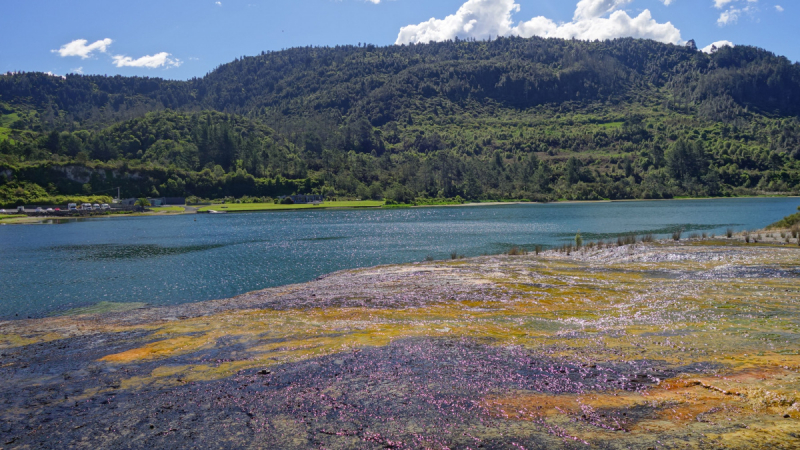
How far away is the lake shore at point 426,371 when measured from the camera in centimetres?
956

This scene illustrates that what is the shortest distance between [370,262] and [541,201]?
137676 mm

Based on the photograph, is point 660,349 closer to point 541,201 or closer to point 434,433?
point 434,433

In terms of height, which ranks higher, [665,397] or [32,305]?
[665,397]

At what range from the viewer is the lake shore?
9562 mm

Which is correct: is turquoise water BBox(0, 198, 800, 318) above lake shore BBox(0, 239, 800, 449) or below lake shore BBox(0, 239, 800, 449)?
below

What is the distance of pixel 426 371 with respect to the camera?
1287 cm

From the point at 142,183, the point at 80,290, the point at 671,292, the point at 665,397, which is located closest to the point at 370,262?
the point at 80,290

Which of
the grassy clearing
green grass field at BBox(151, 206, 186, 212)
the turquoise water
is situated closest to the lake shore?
the turquoise water

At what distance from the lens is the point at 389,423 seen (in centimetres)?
998

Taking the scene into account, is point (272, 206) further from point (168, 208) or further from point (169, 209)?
point (168, 208)

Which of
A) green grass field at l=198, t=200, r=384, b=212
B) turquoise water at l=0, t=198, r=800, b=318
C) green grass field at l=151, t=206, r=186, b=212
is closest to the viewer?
turquoise water at l=0, t=198, r=800, b=318

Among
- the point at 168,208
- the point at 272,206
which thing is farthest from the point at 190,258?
the point at 272,206

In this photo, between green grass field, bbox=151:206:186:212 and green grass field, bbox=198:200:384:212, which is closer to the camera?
green grass field, bbox=151:206:186:212

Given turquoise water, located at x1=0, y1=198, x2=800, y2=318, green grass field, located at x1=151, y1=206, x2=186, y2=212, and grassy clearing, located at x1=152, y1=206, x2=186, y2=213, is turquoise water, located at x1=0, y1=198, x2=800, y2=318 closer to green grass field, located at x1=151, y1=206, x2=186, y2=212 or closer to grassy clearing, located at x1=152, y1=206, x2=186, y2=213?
grassy clearing, located at x1=152, y1=206, x2=186, y2=213
